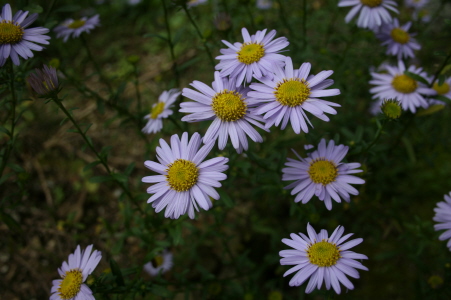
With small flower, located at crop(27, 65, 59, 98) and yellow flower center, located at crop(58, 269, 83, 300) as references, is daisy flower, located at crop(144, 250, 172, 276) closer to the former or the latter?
yellow flower center, located at crop(58, 269, 83, 300)

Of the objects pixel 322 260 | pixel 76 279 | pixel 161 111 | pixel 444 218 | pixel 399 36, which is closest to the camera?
pixel 322 260

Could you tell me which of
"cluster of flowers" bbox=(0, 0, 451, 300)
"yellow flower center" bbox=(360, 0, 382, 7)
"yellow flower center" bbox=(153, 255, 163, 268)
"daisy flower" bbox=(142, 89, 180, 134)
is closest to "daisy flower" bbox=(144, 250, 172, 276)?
"yellow flower center" bbox=(153, 255, 163, 268)

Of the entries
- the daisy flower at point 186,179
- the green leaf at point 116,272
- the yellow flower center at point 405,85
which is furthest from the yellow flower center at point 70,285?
the yellow flower center at point 405,85

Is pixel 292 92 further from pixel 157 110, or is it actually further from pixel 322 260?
pixel 157 110

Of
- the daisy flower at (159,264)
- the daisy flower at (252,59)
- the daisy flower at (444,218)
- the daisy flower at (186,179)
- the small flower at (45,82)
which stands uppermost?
the daisy flower at (252,59)

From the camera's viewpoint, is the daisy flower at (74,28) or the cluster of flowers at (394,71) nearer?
the cluster of flowers at (394,71)

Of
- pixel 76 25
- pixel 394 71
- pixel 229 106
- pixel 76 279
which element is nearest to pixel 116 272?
pixel 76 279

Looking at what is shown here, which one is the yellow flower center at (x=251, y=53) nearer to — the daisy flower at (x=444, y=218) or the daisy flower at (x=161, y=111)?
the daisy flower at (x=161, y=111)
